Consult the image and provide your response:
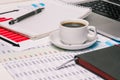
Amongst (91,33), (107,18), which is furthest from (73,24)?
(107,18)

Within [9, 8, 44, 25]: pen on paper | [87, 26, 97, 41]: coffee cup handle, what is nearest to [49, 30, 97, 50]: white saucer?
[87, 26, 97, 41]: coffee cup handle

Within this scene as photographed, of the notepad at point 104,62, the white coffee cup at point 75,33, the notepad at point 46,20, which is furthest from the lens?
the notepad at point 46,20

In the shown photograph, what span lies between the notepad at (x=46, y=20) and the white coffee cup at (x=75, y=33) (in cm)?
9

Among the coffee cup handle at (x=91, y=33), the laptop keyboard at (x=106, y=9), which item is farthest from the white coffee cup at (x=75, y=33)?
the laptop keyboard at (x=106, y=9)

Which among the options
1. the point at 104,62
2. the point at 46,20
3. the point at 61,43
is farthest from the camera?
the point at 46,20

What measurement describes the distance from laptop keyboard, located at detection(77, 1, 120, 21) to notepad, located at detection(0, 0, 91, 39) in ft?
0.17

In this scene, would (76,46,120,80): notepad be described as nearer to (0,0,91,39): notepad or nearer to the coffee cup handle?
the coffee cup handle

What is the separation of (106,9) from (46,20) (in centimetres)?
24

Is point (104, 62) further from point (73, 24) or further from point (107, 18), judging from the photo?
point (107, 18)

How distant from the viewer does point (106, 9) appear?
1023 mm

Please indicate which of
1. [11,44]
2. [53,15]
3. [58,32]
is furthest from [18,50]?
[53,15]

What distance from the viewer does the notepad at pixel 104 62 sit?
626mm

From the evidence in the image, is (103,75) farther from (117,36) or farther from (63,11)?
(63,11)

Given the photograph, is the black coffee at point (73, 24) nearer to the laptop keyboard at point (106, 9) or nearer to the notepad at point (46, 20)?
the notepad at point (46, 20)
